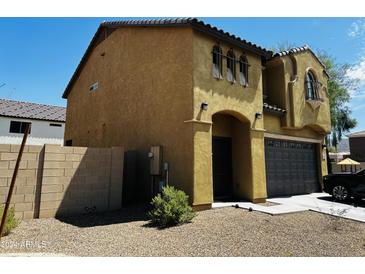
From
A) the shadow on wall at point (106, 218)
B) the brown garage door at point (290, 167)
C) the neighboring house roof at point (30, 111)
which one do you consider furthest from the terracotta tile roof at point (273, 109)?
the neighboring house roof at point (30, 111)

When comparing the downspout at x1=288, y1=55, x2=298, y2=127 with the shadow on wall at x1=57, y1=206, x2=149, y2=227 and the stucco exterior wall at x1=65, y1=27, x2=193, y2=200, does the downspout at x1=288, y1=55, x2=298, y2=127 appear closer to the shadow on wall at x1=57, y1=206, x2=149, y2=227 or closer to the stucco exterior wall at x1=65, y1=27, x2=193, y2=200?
the stucco exterior wall at x1=65, y1=27, x2=193, y2=200

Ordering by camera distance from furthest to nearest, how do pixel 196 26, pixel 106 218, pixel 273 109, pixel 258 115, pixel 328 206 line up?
pixel 273 109, pixel 258 115, pixel 328 206, pixel 196 26, pixel 106 218

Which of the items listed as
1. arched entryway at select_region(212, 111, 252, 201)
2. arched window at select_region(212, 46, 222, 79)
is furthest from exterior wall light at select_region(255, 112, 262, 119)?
arched window at select_region(212, 46, 222, 79)

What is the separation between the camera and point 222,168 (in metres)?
11.8

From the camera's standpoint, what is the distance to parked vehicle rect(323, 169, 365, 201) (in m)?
11.8

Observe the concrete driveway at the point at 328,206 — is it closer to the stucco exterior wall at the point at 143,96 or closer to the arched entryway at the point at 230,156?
the arched entryway at the point at 230,156

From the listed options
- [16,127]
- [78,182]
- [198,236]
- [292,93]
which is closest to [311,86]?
[292,93]

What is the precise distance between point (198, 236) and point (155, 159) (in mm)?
4415

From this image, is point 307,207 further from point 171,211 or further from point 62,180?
point 62,180

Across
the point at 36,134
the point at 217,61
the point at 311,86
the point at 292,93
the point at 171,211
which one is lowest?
the point at 171,211

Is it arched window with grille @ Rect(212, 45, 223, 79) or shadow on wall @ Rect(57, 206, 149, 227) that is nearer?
shadow on wall @ Rect(57, 206, 149, 227)

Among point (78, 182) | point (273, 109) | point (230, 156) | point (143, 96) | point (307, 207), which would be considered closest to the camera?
point (78, 182)

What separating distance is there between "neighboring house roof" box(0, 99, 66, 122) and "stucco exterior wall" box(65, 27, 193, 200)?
1427 cm

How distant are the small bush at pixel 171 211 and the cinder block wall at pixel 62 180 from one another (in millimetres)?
2513
